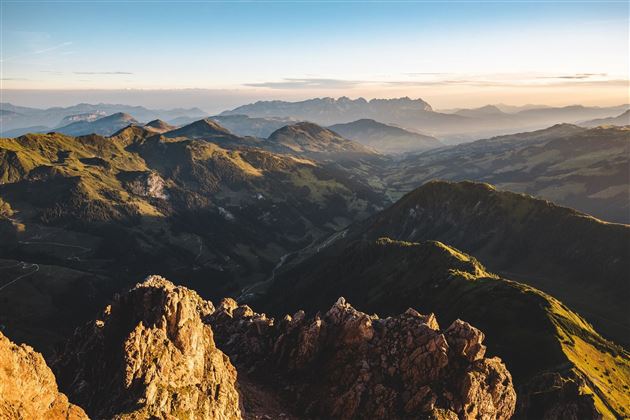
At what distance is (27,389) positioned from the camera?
160 ft

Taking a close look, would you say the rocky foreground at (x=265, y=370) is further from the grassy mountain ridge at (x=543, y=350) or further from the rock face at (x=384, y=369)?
the grassy mountain ridge at (x=543, y=350)

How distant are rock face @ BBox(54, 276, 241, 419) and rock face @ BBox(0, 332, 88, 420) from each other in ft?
25.7

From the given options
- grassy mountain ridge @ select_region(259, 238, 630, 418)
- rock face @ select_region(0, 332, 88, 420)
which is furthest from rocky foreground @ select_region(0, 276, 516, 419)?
grassy mountain ridge @ select_region(259, 238, 630, 418)

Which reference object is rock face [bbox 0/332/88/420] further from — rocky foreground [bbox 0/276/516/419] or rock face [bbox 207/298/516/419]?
rock face [bbox 207/298/516/419]

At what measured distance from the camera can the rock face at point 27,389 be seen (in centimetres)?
4588

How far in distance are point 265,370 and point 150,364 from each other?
33070 millimetres

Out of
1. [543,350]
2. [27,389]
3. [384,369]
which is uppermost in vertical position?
[27,389]

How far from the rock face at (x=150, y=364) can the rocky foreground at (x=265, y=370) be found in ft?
0.57

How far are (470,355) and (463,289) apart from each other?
12171 cm

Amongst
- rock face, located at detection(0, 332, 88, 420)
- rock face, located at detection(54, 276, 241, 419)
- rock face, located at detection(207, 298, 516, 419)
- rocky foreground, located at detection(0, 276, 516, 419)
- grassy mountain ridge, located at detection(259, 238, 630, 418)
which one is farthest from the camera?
grassy mountain ridge, located at detection(259, 238, 630, 418)

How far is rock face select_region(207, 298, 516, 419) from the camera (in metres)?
76.4

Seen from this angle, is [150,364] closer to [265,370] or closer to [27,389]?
[27,389]

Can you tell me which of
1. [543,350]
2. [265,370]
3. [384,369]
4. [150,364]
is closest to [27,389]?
[150,364]

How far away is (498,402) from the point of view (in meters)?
82.3
